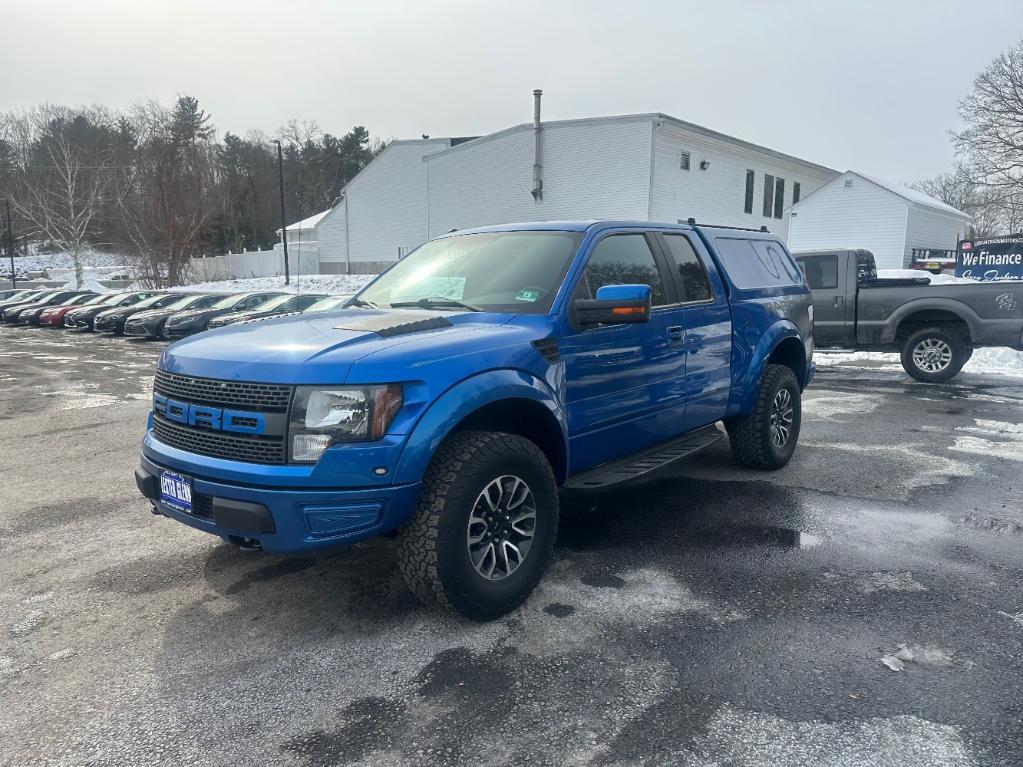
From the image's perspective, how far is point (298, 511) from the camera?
300cm

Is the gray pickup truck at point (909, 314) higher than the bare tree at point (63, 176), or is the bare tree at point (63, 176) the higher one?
the bare tree at point (63, 176)

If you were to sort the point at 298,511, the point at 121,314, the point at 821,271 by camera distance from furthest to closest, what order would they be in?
the point at 121,314, the point at 821,271, the point at 298,511

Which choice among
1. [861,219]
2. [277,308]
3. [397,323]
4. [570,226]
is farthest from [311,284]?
[397,323]

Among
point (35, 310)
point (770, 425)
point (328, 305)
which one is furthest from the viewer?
point (35, 310)

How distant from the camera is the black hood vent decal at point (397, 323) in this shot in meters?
3.53

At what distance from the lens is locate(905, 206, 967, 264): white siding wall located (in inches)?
1309

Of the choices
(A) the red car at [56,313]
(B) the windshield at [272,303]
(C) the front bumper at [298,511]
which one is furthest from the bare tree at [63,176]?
(C) the front bumper at [298,511]

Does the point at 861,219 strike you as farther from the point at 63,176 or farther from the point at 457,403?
the point at 63,176

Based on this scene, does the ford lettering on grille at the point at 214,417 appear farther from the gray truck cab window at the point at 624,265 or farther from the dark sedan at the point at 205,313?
the dark sedan at the point at 205,313

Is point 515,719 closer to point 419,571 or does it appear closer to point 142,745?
point 419,571

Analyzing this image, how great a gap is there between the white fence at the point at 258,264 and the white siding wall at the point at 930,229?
3145 centimetres

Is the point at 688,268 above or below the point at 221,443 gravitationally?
above

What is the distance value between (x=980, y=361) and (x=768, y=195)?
23.6 m

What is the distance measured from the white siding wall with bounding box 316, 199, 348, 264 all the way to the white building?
0.51ft
